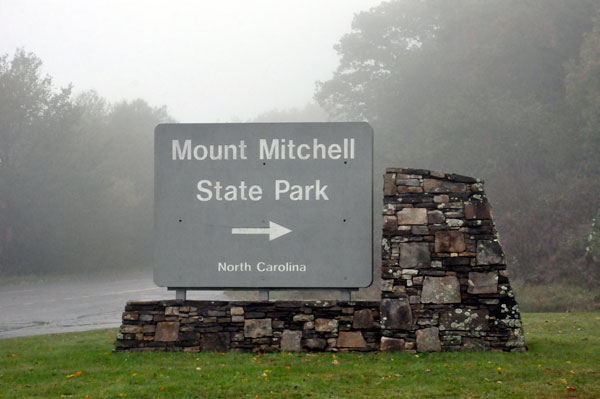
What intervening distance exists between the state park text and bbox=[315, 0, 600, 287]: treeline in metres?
13.7

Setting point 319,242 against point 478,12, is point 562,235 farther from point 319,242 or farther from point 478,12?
point 478,12

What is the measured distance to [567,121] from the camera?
31984 millimetres

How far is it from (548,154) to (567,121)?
5.51ft

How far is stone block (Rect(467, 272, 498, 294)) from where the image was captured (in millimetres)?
10328

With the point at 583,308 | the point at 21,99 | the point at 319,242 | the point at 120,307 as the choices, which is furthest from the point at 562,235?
the point at 21,99

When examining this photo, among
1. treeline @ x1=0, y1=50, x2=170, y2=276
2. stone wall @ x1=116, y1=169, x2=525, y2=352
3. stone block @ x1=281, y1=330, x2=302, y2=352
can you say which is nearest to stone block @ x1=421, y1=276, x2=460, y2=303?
stone wall @ x1=116, y1=169, x2=525, y2=352

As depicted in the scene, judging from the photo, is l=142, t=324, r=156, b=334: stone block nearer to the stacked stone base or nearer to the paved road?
the stacked stone base

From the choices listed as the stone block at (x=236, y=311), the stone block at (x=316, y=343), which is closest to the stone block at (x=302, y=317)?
the stone block at (x=316, y=343)

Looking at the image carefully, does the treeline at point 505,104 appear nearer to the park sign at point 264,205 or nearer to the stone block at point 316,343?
the park sign at point 264,205

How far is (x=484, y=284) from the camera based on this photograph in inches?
407

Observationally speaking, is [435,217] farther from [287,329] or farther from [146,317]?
[146,317]

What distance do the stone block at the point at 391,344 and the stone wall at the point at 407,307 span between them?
0.01 metres

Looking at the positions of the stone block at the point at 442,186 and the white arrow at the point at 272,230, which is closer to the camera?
the stone block at the point at 442,186

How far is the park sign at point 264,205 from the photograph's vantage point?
11086 mm
